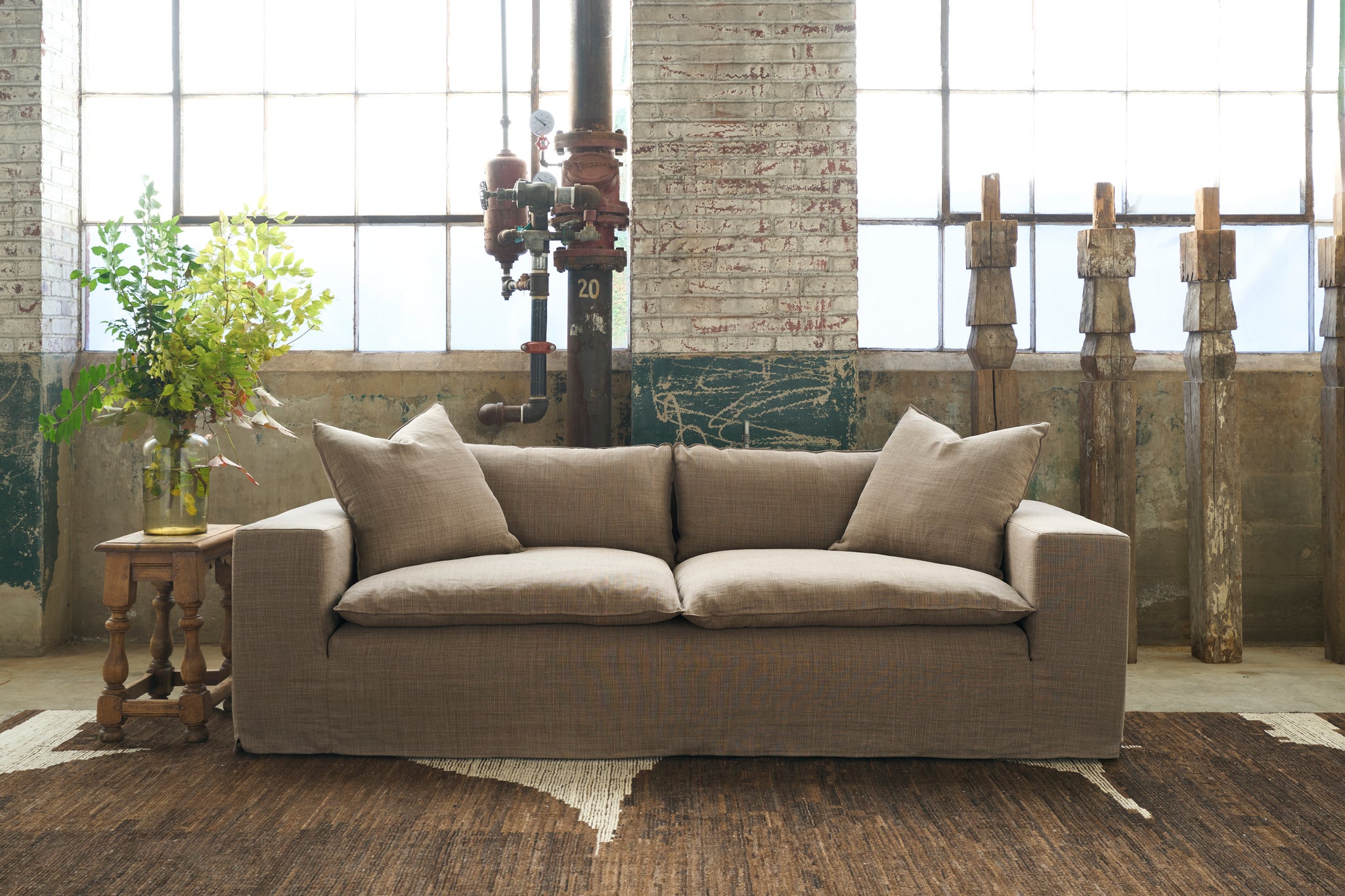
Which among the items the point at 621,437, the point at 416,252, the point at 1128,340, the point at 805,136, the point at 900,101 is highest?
the point at 900,101

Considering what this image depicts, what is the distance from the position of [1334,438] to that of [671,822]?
2940mm

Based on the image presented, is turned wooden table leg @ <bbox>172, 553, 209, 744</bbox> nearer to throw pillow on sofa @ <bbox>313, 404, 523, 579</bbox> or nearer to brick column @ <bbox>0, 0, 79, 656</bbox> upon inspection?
throw pillow on sofa @ <bbox>313, 404, 523, 579</bbox>

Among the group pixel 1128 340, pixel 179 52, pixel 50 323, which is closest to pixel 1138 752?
pixel 1128 340

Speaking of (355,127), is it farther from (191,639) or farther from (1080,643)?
(1080,643)

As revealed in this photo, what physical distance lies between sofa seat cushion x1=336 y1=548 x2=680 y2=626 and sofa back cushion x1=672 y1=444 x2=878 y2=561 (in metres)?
0.56

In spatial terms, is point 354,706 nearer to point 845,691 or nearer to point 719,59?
point 845,691

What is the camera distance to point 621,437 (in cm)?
380

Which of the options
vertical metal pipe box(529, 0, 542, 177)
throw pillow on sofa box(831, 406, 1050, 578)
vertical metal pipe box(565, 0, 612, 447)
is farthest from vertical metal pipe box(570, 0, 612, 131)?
throw pillow on sofa box(831, 406, 1050, 578)

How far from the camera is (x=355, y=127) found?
4004 mm

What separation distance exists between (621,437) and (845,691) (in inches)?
63.7

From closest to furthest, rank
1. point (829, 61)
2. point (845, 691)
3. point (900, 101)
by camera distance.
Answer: point (845, 691) → point (829, 61) → point (900, 101)

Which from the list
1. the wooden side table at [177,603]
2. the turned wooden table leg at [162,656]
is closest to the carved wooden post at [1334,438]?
the wooden side table at [177,603]

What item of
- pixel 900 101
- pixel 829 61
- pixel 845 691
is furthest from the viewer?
pixel 900 101

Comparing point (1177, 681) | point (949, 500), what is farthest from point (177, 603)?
point (1177, 681)
